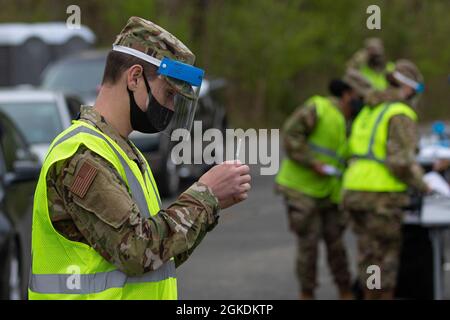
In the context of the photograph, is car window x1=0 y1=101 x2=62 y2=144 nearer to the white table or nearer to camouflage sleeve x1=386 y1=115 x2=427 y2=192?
the white table

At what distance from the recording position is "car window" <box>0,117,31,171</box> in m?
9.21

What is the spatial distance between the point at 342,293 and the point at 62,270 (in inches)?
250

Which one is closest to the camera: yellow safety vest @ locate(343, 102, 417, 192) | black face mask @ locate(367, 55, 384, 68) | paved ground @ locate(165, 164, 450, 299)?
yellow safety vest @ locate(343, 102, 417, 192)

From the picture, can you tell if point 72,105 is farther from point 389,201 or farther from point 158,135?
point 389,201

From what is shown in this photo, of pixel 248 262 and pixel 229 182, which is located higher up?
pixel 248 262

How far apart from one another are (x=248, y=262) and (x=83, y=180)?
8484 mm

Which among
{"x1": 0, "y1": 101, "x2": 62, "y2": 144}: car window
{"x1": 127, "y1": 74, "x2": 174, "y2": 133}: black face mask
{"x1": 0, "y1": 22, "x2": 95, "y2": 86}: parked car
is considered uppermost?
{"x1": 0, "y1": 22, "x2": 95, "y2": 86}: parked car

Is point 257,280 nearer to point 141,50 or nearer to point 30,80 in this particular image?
point 141,50

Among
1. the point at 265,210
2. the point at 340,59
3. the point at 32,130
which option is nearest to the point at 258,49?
the point at 340,59

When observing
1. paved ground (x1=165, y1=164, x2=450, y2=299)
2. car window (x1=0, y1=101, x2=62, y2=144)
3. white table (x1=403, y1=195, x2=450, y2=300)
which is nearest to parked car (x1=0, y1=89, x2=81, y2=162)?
car window (x1=0, y1=101, x2=62, y2=144)

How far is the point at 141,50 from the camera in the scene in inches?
149

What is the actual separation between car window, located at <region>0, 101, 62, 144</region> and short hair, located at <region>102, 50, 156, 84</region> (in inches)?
344

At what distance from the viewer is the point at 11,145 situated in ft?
31.3

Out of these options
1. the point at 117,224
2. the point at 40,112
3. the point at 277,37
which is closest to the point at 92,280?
the point at 117,224
